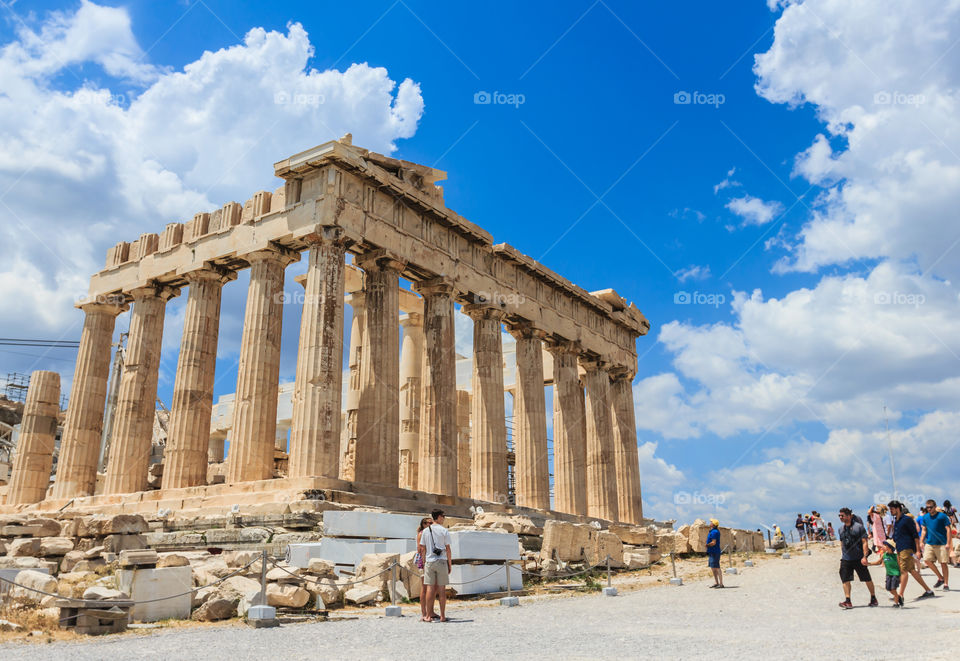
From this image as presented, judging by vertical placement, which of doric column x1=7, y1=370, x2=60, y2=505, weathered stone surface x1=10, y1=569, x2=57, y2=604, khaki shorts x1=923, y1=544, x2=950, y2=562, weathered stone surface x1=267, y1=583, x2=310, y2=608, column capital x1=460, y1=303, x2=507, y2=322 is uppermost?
column capital x1=460, y1=303, x2=507, y2=322

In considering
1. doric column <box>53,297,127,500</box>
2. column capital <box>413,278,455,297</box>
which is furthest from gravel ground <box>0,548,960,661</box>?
doric column <box>53,297,127,500</box>

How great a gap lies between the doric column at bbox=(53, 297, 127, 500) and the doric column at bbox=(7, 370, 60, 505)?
1.27 metres

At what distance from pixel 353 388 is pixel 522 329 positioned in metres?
8.22

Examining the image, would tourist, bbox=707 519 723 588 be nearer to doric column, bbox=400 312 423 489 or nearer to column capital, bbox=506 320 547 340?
doric column, bbox=400 312 423 489

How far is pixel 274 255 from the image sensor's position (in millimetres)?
24516

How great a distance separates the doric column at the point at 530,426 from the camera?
30531 mm

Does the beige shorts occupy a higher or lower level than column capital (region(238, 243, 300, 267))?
lower

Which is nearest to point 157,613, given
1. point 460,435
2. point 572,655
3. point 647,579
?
point 572,655

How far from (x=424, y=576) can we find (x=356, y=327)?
1808cm

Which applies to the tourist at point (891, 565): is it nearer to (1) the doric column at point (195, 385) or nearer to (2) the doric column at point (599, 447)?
(1) the doric column at point (195, 385)

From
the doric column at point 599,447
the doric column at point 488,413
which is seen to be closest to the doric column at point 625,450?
the doric column at point 599,447

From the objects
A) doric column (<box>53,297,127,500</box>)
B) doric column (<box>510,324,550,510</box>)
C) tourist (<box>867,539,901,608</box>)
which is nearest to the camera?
tourist (<box>867,539,901,608</box>)

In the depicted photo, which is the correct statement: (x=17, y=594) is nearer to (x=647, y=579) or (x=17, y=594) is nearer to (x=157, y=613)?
(x=157, y=613)

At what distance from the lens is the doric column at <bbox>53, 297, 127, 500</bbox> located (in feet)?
88.6
